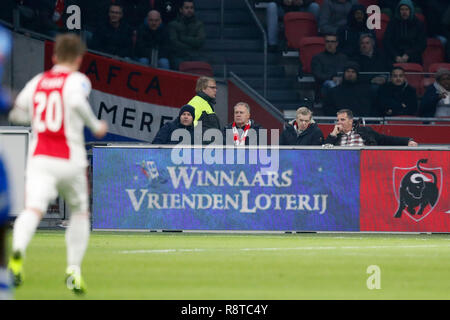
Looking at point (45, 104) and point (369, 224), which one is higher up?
point (45, 104)

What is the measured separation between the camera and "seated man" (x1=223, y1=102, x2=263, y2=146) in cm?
1528

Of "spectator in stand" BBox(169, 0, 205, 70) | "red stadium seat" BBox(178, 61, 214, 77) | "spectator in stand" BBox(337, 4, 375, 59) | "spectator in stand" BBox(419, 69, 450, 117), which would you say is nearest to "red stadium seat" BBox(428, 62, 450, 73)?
"spectator in stand" BBox(337, 4, 375, 59)

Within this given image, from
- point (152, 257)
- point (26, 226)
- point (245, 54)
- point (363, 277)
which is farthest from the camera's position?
point (245, 54)

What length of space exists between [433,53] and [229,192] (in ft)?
30.4

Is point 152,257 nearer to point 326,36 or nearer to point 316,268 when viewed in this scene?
point 316,268

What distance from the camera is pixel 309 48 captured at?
21.3 metres

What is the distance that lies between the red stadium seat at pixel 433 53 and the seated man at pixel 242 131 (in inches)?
317

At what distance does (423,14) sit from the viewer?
2334 cm

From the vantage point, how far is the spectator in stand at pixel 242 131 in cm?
1528

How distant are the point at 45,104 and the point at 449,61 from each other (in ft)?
49.1

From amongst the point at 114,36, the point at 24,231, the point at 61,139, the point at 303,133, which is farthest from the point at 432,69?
the point at 24,231

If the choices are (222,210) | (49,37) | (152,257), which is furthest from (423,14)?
(152,257)

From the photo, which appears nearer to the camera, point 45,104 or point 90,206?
point 45,104

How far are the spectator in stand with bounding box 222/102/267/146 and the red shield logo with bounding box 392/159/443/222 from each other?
198 cm
